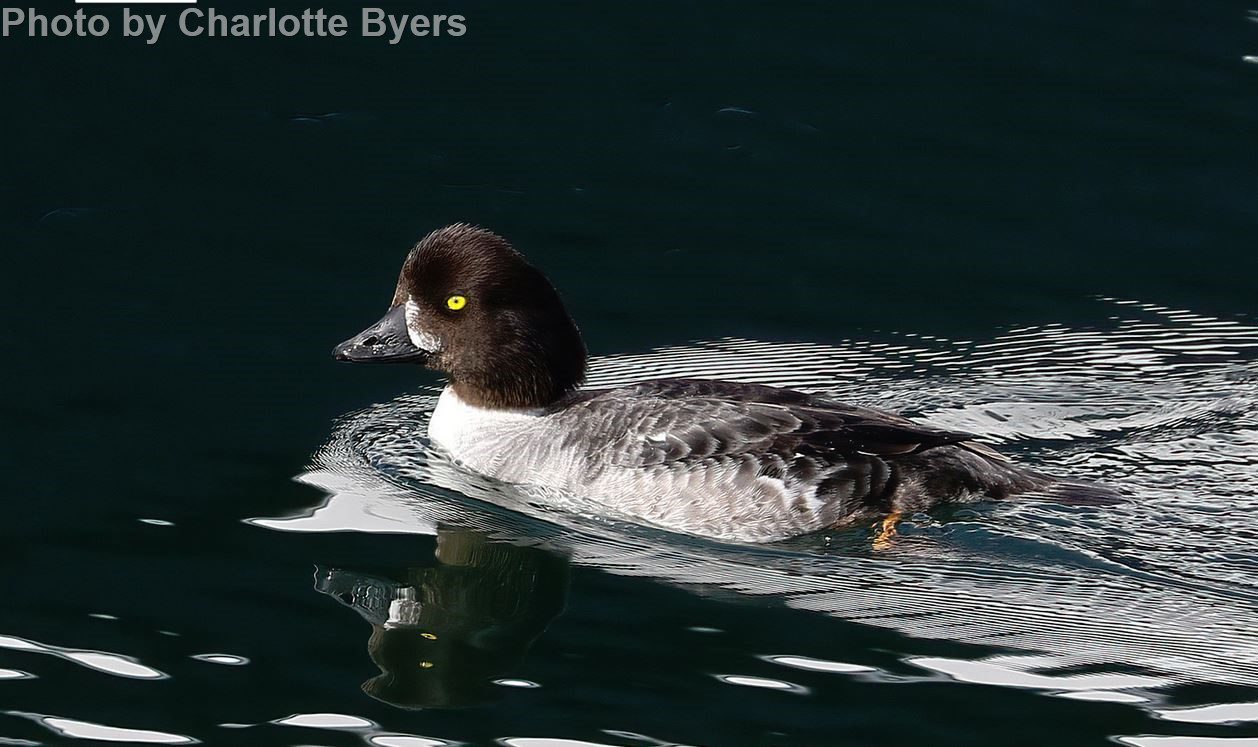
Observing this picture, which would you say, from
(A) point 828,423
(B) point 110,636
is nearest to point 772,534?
(A) point 828,423

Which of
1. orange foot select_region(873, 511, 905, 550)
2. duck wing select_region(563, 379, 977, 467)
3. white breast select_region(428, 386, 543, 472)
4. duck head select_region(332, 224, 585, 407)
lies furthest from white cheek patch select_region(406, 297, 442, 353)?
orange foot select_region(873, 511, 905, 550)

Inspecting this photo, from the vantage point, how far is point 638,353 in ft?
36.0

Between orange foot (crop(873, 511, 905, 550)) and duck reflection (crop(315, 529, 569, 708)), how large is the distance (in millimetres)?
1409

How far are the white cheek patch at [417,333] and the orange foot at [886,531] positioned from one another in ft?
7.96

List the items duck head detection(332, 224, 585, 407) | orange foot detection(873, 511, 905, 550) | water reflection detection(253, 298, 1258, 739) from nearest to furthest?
water reflection detection(253, 298, 1258, 739), orange foot detection(873, 511, 905, 550), duck head detection(332, 224, 585, 407)

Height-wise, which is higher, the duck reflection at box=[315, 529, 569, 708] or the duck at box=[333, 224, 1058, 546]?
the duck at box=[333, 224, 1058, 546]

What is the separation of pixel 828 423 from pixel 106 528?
3328mm

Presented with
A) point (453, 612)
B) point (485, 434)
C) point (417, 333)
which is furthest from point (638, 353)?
point (453, 612)

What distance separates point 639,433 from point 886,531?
1.26 meters

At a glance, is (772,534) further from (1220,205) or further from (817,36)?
(817,36)

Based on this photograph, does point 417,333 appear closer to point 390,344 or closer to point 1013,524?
point 390,344

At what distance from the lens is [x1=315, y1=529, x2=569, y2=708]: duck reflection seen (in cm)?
703

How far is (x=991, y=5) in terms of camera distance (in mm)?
15977

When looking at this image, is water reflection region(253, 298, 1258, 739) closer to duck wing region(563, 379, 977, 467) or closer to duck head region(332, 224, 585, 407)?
duck wing region(563, 379, 977, 467)
